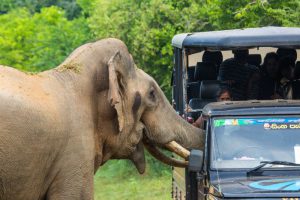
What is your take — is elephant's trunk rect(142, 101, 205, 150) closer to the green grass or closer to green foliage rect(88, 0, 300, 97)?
the green grass

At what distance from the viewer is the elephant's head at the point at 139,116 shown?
9086 millimetres

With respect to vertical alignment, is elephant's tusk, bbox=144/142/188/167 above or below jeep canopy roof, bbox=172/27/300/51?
below

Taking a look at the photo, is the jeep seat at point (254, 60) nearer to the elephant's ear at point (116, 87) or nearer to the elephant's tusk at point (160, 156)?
the elephant's tusk at point (160, 156)

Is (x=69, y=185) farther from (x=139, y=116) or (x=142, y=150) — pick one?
(x=142, y=150)

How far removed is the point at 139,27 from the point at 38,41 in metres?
9.19

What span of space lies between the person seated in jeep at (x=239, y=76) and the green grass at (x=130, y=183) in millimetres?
6289

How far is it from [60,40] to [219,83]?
19769 millimetres

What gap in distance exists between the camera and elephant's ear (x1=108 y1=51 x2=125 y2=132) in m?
8.89

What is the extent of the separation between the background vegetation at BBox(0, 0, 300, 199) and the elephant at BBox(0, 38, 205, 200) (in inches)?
325

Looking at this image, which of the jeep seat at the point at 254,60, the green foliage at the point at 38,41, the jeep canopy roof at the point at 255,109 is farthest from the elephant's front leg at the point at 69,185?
the green foliage at the point at 38,41

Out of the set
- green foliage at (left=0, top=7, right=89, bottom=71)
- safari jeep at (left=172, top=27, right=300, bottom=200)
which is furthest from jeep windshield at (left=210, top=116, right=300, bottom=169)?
green foliage at (left=0, top=7, right=89, bottom=71)

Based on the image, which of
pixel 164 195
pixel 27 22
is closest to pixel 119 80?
pixel 164 195

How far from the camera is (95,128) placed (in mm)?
9125

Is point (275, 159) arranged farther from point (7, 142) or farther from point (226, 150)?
point (7, 142)
